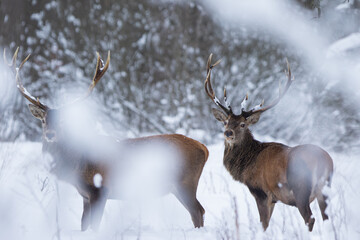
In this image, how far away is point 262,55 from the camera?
1069 cm

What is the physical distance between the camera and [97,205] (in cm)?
397

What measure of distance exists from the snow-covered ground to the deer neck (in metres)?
0.15

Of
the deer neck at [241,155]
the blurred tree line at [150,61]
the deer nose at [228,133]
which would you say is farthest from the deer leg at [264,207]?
the blurred tree line at [150,61]

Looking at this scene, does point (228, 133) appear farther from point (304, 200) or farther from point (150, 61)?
point (150, 61)

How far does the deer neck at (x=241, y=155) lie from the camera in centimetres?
468

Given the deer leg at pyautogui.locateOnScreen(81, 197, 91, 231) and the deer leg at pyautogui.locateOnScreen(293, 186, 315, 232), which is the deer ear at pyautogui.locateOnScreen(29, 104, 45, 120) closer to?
the deer leg at pyautogui.locateOnScreen(81, 197, 91, 231)

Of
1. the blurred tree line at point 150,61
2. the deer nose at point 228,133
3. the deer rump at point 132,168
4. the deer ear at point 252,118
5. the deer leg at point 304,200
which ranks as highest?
the deer leg at point 304,200

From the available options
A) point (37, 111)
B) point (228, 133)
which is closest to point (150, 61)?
point (228, 133)

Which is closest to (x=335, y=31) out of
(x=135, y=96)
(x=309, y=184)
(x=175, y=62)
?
(x=175, y=62)

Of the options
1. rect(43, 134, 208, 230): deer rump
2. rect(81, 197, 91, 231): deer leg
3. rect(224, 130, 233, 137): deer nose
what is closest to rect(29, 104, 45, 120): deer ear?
rect(43, 134, 208, 230): deer rump

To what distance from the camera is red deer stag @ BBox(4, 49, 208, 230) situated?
4.08 meters

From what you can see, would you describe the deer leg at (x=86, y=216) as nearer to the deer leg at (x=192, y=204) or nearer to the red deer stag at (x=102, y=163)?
the red deer stag at (x=102, y=163)

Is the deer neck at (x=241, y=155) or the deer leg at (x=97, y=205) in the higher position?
the deer neck at (x=241, y=155)

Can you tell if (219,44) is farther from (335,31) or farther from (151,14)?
(335,31)
